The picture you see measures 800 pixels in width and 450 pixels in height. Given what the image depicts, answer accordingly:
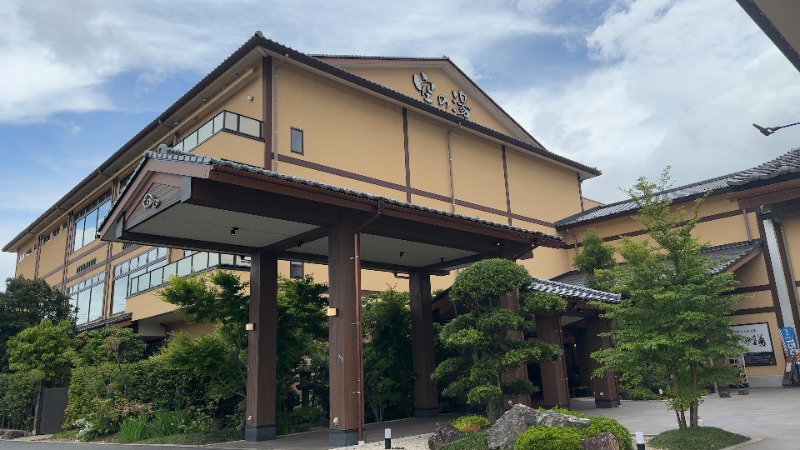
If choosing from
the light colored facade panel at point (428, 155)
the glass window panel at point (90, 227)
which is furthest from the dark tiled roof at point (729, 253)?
the glass window panel at point (90, 227)

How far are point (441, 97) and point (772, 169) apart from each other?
14.1 meters

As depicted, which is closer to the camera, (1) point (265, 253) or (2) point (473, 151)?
(1) point (265, 253)

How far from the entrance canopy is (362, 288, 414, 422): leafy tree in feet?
7.05

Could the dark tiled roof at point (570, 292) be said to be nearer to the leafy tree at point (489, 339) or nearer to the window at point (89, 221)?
the leafy tree at point (489, 339)

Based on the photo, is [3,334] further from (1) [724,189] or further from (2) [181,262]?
(1) [724,189]

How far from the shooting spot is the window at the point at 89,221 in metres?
30.8

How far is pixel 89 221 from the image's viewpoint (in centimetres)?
3244

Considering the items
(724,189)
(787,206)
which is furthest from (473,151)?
(787,206)

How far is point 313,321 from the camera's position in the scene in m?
16.0

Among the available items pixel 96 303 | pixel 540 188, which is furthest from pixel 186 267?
pixel 540 188

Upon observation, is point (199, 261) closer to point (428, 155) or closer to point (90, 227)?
point (428, 155)

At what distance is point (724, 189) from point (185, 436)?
21.0 m

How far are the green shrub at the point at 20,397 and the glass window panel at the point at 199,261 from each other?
18.3ft

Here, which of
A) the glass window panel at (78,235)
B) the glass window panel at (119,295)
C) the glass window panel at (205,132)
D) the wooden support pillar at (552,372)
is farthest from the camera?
the glass window panel at (78,235)
